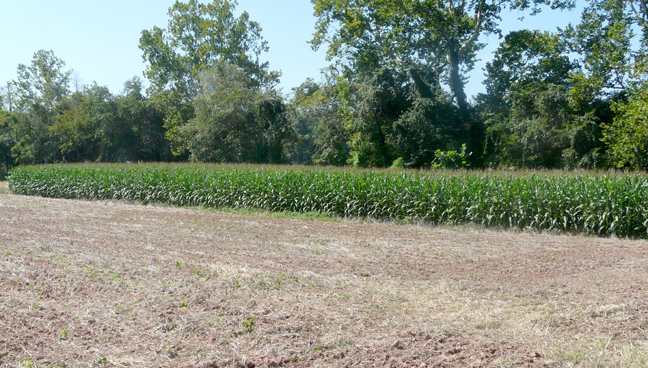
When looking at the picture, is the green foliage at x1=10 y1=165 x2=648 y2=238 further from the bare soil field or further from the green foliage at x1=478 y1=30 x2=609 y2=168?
the green foliage at x1=478 y1=30 x2=609 y2=168

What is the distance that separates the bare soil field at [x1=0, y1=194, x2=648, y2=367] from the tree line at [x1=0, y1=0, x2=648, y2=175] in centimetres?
1445

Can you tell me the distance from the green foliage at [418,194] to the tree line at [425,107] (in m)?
8.45

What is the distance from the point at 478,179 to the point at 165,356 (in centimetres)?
1070

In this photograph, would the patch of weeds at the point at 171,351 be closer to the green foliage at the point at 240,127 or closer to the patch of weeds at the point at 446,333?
the patch of weeds at the point at 446,333

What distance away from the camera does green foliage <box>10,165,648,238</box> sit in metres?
11.3

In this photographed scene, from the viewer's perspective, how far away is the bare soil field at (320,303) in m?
4.28

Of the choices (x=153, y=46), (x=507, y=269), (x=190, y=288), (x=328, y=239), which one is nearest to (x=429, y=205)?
(x=328, y=239)

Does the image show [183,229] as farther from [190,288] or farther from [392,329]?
[392,329]

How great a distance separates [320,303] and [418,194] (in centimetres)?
847

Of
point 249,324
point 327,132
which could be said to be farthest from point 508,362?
point 327,132

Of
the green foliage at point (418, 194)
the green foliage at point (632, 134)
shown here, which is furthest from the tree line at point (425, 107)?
the green foliage at point (418, 194)

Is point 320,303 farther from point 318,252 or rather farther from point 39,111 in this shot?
point 39,111

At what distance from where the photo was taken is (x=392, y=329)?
4785mm

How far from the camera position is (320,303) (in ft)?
18.2
